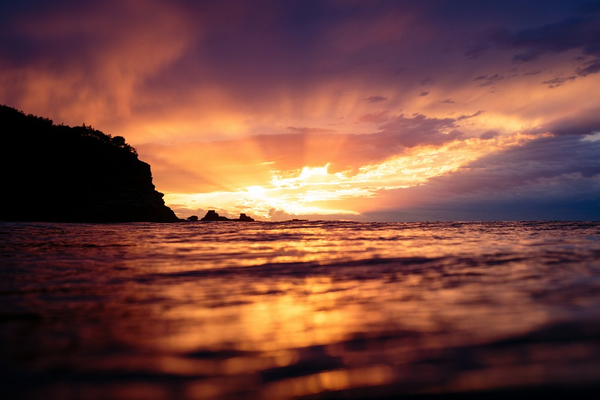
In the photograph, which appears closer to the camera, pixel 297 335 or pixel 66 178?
pixel 297 335

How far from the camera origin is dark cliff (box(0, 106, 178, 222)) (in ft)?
142

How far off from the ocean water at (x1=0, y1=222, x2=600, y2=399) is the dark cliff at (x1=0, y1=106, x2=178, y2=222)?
154 feet

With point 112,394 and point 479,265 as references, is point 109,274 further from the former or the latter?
point 479,265

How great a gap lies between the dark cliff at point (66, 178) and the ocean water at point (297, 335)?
46.8m

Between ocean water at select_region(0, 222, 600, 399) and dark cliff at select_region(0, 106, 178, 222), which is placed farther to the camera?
dark cliff at select_region(0, 106, 178, 222)

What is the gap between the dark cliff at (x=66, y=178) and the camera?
142 ft

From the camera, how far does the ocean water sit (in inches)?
61.9

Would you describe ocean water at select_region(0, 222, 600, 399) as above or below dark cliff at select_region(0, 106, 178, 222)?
below

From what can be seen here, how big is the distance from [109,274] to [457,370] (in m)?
4.41

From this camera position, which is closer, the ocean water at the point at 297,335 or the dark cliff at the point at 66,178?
the ocean water at the point at 297,335

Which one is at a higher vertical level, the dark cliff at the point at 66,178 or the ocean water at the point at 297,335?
the dark cliff at the point at 66,178

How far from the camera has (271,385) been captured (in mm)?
1552

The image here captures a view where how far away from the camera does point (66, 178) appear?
156 feet

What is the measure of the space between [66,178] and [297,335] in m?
Answer: 55.6
